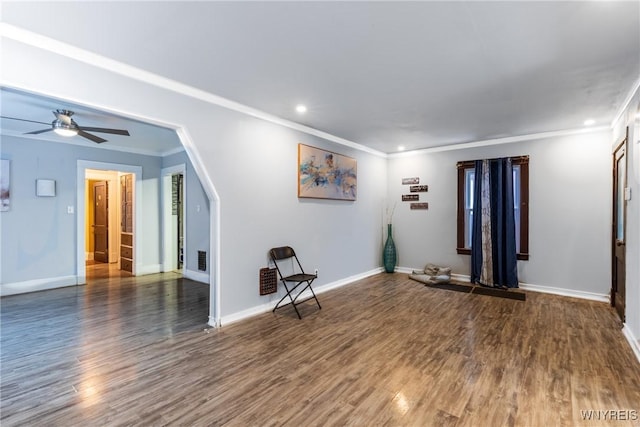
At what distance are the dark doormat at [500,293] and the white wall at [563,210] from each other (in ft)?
1.56

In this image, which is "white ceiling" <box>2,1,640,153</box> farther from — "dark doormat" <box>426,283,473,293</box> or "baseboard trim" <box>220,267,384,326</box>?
"dark doormat" <box>426,283,473,293</box>

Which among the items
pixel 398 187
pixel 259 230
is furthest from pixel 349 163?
pixel 259 230

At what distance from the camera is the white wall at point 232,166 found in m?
2.39

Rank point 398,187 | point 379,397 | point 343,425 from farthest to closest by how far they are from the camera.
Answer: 1. point 398,187
2. point 379,397
3. point 343,425

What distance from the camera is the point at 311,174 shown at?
4602mm

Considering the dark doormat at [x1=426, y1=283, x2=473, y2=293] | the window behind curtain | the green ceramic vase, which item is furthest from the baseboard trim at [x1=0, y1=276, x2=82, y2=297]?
the window behind curtain

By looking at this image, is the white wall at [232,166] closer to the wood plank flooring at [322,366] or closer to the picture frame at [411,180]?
the wood plank flooring at [322,366]

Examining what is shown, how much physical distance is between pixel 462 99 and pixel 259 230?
2812 mm

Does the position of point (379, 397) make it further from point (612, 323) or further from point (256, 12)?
point (612, 323)

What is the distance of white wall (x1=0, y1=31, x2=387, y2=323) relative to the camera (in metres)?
2.39

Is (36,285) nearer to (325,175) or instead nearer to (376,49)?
(325,175)

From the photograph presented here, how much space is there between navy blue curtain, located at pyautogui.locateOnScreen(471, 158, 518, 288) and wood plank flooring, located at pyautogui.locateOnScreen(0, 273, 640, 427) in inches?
35.2

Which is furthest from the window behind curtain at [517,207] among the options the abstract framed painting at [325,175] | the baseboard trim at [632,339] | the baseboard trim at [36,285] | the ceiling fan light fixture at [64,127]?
the baseboard trim at [36,285]

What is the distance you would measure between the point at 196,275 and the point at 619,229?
6409 millimetres
